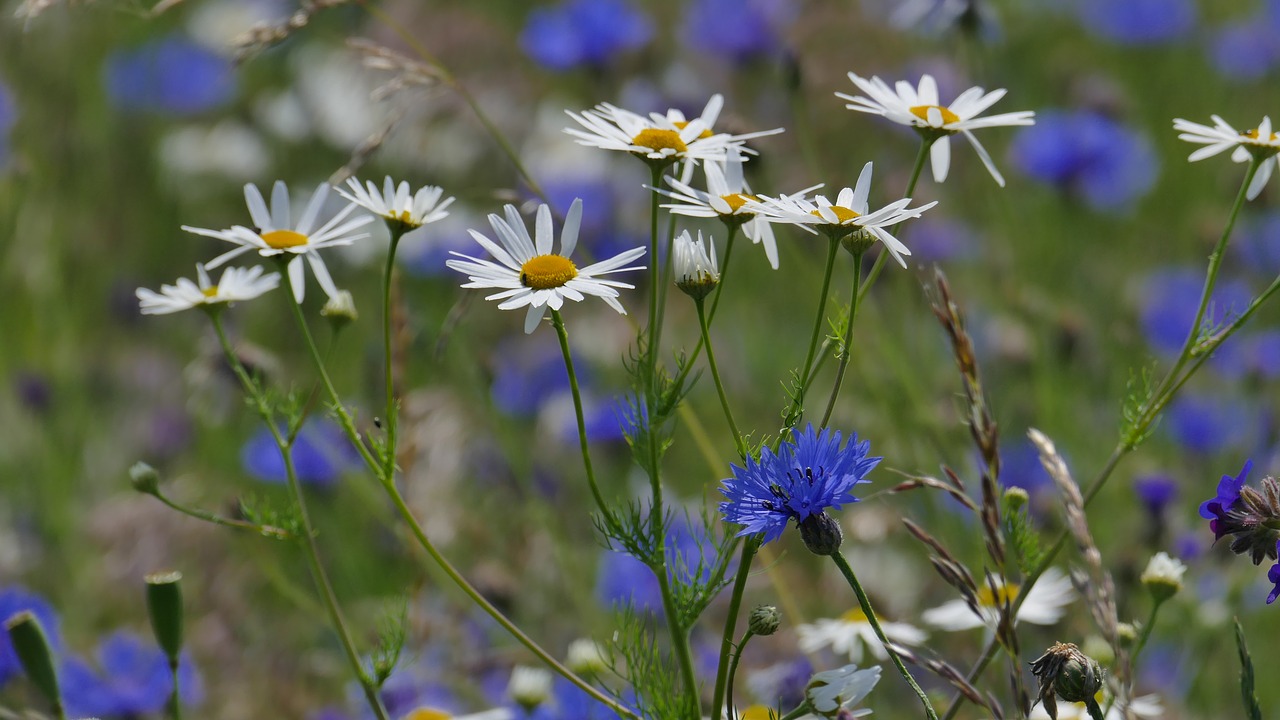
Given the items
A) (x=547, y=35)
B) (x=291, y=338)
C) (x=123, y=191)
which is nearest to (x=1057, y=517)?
(x=547, y=35)

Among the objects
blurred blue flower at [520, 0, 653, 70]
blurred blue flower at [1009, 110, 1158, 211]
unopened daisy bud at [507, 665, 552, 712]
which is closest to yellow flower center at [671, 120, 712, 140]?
unopened daisy bud at [507, 665, 552, 712]

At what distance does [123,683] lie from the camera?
5.43 ft

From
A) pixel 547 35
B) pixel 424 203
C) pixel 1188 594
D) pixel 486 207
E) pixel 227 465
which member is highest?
pixel 424 203

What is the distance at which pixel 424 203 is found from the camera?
1.02m

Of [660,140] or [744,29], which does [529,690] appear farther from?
[744,29]

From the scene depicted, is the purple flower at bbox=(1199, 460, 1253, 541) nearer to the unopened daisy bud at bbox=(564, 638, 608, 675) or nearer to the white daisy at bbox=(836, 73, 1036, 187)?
the white daisy at bbox=(836, 73, 1036, 187)

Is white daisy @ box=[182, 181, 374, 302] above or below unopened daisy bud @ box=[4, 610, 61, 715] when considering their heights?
above

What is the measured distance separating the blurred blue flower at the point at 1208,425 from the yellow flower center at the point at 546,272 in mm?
1708

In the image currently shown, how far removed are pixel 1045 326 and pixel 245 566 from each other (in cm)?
167

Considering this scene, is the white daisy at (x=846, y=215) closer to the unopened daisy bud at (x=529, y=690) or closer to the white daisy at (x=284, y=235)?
the white daisy at (x=284, y=235)

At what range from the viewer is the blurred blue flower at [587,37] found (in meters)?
2.86

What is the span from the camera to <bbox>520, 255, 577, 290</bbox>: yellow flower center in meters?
0.95

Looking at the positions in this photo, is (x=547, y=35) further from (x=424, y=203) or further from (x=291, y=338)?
(x=424, y=203)

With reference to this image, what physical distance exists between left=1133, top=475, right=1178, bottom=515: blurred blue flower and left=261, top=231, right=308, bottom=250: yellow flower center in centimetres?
142
